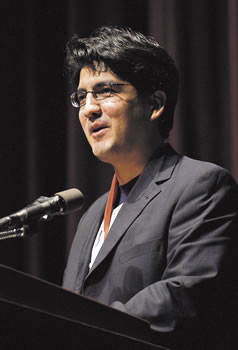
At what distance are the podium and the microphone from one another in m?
0.41

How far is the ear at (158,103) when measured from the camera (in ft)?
6.82

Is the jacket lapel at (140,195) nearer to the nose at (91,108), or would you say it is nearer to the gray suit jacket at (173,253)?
the gray suit jacket at (173,253)

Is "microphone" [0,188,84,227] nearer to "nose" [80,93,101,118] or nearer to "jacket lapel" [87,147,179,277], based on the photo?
"jacket lapel" [87,147,179,277]

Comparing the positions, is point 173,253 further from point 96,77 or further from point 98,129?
point 96,77

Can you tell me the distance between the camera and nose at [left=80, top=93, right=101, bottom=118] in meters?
1.98

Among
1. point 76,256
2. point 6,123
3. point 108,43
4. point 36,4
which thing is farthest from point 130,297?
point 36,4

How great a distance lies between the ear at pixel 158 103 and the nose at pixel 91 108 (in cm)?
23

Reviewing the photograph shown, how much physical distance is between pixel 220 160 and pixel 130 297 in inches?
40.4

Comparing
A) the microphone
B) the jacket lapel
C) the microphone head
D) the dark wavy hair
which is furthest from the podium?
the dark wavy hair

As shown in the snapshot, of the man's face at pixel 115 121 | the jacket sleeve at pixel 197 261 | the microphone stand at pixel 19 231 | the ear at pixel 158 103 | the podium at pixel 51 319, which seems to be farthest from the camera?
the ear at pixel 158 103

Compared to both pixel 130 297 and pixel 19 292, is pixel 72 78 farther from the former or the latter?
pixel 19 292

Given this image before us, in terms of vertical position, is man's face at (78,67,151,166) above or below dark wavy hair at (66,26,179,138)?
below

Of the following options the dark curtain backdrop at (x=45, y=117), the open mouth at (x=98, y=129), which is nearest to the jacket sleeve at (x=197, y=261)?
the open mouth at (x=98, y=129)

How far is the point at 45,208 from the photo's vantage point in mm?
1389
